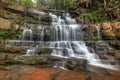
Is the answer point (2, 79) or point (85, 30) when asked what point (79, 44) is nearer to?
point (85, 30)

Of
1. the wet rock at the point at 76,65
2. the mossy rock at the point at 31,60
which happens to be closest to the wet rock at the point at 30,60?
the mossy rock at the point at 31,60

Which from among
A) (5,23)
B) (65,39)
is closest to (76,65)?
(65,39)

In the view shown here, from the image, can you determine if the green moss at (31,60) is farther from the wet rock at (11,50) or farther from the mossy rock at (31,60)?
the wet rock at (11,50)

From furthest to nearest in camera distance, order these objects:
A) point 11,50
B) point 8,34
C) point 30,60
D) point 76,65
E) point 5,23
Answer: point 5,23, point 8,34, point 11,50, point 30,60, point 76,65

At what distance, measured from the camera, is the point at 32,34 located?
41.8 feet

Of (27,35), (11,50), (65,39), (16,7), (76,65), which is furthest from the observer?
(16,7)

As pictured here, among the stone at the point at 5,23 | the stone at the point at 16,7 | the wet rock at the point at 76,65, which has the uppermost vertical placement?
the stone at the point at 16,7

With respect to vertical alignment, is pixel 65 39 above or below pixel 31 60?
above

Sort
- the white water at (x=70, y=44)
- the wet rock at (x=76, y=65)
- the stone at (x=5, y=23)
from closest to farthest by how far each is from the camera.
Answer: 1. the wet rock at (x=76, y=65)
2. the white water at (x=70, y=44)
3. the stone at (x=5, y=23)

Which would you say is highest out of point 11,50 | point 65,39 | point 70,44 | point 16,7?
point 16,7

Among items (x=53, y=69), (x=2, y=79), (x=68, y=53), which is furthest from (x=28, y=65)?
(x=68, y=53)

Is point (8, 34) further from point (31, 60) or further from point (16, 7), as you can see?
point (31, 60)

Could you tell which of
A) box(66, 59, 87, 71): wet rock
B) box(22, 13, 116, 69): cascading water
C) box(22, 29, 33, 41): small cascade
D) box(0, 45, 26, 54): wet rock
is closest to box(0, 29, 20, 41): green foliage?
box(22, 29, 33, 41): small cascade

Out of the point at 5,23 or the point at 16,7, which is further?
the point at 16,7
